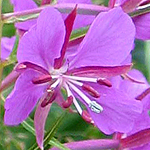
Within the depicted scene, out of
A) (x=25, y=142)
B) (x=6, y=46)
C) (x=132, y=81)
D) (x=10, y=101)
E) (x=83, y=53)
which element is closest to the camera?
(x=10, y=101)

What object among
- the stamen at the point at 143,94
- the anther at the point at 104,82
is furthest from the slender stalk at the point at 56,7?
the stamen at the point at 143,94

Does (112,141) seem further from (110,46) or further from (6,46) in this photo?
(6,46)

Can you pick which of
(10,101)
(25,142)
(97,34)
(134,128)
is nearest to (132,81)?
(134,128)

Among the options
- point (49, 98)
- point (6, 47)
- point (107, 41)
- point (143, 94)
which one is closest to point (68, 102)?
point (49, 98)

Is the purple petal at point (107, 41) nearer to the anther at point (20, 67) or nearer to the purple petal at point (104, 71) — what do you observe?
the purple petal at point (104, 71)

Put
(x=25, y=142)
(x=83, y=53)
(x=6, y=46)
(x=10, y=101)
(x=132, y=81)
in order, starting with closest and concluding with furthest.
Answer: (x=10, y=101) < (x=83, y=53) < (x=132, y=81) < (x=6, y=46) < (x=25, y=142)

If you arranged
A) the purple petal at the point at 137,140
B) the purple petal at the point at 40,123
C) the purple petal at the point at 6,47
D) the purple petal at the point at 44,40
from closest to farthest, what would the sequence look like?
the purple petal at the point at 44,40 → the purple petal at the point at 40,123 → the purple petal at the point at 137,140 → the purple petal at the point at 6,47

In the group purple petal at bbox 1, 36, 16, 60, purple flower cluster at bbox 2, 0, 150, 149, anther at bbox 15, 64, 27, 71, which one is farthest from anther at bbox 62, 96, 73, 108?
purple petal at bbox 1, 36, 16, 60

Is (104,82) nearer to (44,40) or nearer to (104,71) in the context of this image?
(104,71)
